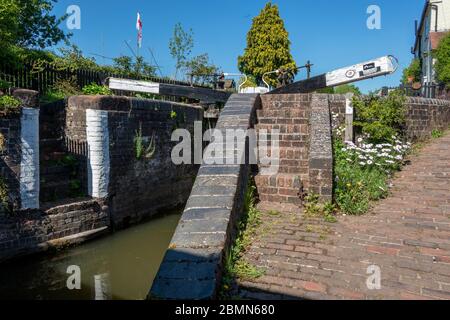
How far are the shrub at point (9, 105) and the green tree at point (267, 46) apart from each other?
70.1 feet

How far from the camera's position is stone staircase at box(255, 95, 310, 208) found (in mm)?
5320

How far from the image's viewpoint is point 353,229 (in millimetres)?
4281

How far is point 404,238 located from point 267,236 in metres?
1.56

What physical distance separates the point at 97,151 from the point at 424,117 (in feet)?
25.3

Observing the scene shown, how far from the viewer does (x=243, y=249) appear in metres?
3.83

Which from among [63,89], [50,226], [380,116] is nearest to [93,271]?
[50,226]

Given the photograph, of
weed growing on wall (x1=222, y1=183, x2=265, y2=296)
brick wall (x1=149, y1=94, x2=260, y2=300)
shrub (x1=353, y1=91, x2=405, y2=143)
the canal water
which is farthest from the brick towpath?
the canal water

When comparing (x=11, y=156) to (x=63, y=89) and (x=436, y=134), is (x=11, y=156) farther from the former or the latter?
(x=436, y=134)

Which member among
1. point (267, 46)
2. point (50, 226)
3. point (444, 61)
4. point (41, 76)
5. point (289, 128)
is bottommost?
point (50, 226)

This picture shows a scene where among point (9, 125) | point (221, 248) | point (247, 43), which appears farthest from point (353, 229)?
point (247, 43)

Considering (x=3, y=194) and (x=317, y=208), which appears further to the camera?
(x=3, y=194)

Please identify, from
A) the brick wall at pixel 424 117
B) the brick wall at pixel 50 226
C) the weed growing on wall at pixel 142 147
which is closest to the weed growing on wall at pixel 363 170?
the brick wall at pixel 424 117

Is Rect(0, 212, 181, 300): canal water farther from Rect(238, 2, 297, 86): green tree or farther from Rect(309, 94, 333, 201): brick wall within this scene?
Rect(238, 2, 297, 86): green tree

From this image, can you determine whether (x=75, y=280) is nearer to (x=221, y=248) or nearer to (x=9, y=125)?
(x=9, y=125)
